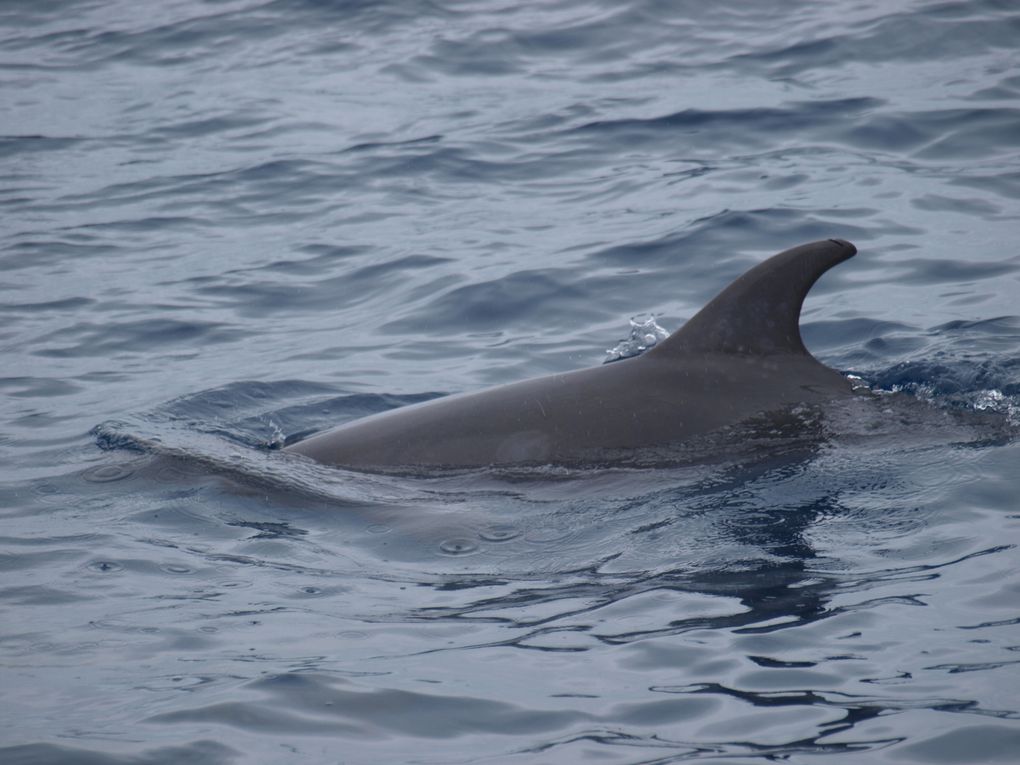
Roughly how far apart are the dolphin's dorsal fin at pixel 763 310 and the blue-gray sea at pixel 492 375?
655mm

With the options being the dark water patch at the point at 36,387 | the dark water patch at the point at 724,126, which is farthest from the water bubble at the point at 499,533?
the dark water patch at the point at 724,126

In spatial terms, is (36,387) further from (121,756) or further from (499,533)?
(121,756)

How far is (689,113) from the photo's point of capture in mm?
16938

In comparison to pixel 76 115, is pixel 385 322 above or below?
below

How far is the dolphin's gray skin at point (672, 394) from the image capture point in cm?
761

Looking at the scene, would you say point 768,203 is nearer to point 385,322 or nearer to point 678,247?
point 678,247

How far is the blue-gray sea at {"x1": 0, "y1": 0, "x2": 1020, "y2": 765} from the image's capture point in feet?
16.9

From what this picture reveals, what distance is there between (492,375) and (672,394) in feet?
9.19

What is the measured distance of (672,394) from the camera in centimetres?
775

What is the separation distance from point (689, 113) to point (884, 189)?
12.3 feet

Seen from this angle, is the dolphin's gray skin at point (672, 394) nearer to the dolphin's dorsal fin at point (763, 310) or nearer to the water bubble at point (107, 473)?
the dolphin's dorsal fin at point (763, 310)

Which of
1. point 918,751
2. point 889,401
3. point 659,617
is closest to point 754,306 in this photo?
point 889,401

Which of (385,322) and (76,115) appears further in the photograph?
(76,115)

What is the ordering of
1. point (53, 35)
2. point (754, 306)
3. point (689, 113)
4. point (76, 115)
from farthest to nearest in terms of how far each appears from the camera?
point (53, 35)
point (76, 115)
point (689, 113)
point (754, 306)
